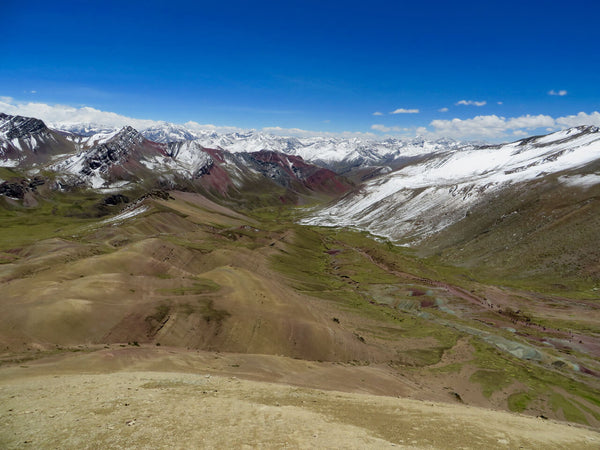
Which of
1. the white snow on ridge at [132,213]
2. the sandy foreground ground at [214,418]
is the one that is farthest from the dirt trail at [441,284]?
the white snow on ridge at [132,213]

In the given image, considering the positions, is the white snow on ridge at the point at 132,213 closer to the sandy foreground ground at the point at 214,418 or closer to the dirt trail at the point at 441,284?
the dirt trail at the point at 441,284

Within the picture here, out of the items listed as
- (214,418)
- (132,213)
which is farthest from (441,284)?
(132,213)

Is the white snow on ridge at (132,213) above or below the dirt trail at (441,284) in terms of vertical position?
above

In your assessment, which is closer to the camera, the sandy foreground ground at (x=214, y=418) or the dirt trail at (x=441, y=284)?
the sandy foreground ground at (x=214, y=418)

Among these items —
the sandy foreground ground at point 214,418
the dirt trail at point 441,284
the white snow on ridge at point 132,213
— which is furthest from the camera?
the white snow on ridge at point 132,213

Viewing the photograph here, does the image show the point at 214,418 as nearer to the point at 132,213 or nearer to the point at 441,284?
the point at 441,284

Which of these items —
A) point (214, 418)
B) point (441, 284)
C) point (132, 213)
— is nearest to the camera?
point (214, 418)

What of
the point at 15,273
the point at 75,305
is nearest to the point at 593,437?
the point at 75,305

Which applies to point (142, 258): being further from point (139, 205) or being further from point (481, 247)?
point (481, 247)

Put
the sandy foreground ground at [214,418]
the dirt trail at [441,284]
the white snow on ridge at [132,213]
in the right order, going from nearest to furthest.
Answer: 1. the sandy foreground ground at [214,418]
2. the dirt trail at [441,284]
3. the white snow on ridge at [132,213]
